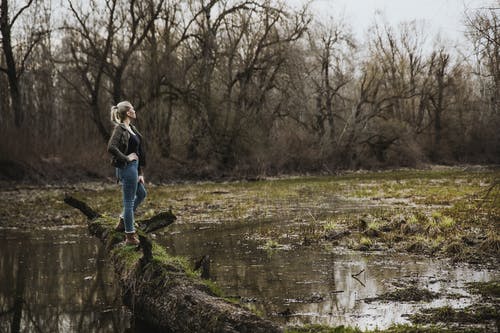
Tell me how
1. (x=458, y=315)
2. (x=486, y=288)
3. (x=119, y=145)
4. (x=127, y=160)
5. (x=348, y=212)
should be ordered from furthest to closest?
(x=348, y=212) < (x=119, y=145) < (x=127, y=160) < (x=486, y=288) < (x=458, y=315)

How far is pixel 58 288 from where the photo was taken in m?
9.34

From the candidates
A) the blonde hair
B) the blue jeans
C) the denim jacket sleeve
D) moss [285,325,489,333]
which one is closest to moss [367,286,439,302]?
moss [285,325,489,333]

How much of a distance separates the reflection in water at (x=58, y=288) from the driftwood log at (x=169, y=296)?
475 mm

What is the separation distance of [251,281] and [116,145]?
9.54ft

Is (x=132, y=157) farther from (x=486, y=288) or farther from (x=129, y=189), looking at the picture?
(x=486, y=288)

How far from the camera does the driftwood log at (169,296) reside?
541 cm

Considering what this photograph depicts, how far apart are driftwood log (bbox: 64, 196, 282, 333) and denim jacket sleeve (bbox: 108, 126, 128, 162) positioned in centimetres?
113

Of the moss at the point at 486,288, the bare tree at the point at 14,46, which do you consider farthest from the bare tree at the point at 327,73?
the moss at the point at 486,288

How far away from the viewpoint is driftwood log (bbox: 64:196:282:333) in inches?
213

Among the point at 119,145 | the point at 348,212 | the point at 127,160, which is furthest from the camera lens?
the point at 348,212

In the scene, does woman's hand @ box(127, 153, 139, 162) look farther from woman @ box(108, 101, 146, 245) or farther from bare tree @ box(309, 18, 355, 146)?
bare tree @ box(309, 18, 355, 146)

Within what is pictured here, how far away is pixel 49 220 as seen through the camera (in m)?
17.5

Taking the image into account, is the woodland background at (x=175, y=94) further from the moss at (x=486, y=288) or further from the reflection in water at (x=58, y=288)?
the moss at (x=486, y=288)

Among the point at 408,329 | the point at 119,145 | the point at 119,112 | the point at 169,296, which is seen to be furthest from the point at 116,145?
the point at 408,329
